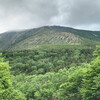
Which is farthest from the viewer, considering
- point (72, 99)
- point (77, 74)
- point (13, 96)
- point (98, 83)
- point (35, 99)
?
point (35, 99)

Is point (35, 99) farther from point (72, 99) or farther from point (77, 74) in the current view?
point (77, 74)

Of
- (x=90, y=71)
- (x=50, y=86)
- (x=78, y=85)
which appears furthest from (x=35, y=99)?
(x=90, y=71)

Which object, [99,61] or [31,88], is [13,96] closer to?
[99,61]

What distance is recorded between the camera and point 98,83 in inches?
710

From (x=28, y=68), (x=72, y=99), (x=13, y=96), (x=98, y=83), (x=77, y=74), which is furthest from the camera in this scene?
(x=28, y=68)

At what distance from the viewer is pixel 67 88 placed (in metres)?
29.8

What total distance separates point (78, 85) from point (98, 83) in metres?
11.4

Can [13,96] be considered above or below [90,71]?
below

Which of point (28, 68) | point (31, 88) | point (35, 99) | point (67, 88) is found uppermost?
point (67, 88)

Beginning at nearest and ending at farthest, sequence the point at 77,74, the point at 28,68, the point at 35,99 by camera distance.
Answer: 1. the point at 77,74
2. the point at 35,99
3. the point at 28,68

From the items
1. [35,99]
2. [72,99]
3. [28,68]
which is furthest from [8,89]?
[28,68]

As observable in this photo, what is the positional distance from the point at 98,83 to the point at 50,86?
30.8m

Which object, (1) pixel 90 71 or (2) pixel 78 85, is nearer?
(1) pixel 90 71

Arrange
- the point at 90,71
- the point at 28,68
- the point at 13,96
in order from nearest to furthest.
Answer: the point at 13,96, the point at 90,71, the point at 28,68
